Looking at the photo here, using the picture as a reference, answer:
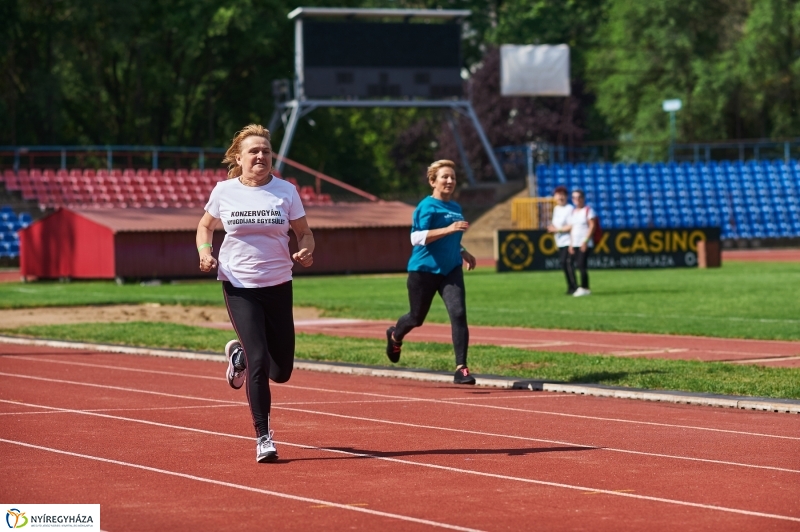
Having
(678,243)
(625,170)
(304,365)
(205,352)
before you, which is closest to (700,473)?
(304,365)

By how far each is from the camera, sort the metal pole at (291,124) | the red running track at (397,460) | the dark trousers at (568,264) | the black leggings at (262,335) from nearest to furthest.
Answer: the red running track at (397,460)
the black leggings at (262,335)
the dark trousers at (568,264)
the metal pole at (291,124)

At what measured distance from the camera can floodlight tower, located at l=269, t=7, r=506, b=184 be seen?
168 ft

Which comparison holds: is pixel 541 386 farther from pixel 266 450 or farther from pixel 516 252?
pixel 516 252

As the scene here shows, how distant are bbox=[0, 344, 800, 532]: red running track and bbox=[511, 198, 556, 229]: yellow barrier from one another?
40.0 metres

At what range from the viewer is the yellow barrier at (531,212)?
2062 inches

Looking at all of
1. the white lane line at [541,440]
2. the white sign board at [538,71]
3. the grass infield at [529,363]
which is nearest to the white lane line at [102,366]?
the grass infield at [529,363]

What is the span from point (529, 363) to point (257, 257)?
21.3 feet

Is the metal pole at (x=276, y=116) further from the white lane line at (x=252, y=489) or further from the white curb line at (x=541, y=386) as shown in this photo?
the white lane line at (x=252, y=489)

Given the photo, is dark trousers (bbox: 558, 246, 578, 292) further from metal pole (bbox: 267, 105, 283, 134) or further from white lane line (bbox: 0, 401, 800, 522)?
metal pole (bbox: 267, 105, 283, 134)

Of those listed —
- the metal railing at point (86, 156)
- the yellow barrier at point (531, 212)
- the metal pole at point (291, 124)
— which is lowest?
the yellow barrier at point (531, 212)

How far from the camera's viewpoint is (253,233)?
27.7 feet

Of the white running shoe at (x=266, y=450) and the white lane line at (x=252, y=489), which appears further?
the white running shoe at (x=266, y=450)

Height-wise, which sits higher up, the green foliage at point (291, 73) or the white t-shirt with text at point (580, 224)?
the green foliage at point (291, 73)

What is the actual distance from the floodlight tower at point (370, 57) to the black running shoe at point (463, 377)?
3901cm
